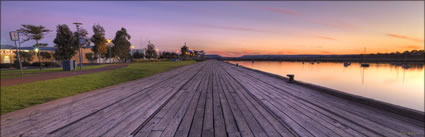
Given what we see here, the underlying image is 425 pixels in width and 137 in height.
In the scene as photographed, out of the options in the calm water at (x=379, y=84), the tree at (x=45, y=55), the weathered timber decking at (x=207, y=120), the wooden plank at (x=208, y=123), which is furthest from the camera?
the tree at (x=45, y=55)

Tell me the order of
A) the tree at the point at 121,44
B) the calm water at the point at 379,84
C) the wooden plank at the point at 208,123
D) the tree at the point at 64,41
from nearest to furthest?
the wooden plank at the point at 208,123 → the calm water at the point at 379,84 → the tree at the point at 64,41 → the tree at the point at 121,44

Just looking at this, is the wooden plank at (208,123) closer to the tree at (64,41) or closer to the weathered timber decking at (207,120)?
the weathered timber decking at (207,120)

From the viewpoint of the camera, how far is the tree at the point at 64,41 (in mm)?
32562

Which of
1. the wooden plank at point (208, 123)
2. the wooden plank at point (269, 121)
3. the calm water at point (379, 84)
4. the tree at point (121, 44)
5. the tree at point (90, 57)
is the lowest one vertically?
the calm water at point (379, 84)

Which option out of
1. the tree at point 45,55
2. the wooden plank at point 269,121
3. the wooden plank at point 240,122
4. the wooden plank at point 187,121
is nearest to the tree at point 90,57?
the tree at point 45,55

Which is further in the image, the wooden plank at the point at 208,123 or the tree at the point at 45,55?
the tree at the point at 45,55

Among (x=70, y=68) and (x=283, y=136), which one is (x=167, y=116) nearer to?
(x=283, y=136)

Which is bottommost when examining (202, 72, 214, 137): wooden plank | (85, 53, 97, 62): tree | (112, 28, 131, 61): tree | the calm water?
the calm water

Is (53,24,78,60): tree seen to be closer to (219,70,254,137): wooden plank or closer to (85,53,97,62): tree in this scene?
(85,53,97,62): tree

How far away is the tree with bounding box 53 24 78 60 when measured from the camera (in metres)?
32.6

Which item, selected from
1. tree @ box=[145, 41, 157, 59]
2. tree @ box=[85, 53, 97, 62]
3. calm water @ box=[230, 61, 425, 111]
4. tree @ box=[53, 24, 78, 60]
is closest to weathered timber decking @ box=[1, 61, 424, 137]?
calm water @ box=[230, 61, 425, 111]

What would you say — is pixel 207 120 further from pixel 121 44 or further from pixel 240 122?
pixel 121 44

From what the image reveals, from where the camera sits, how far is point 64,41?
33.0m

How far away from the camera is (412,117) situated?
3871 mm
